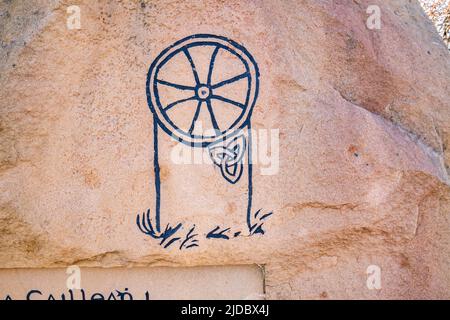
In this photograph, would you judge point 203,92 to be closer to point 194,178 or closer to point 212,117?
point 212,117

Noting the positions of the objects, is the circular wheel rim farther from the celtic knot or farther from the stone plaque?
the stone plaque

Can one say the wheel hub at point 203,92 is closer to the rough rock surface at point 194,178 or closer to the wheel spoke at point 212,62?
the wheel spoke at point 212,62

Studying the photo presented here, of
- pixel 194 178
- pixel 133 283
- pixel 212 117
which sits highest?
pixel 212 117

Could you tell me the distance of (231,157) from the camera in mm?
2234

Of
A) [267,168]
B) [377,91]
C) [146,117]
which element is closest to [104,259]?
[146,117]

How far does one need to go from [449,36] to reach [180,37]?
475cm

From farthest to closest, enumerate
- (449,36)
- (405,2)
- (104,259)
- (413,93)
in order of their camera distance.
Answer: (449,36)
(405,2)
(413,93)
(104,259)

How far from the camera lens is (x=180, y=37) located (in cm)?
226

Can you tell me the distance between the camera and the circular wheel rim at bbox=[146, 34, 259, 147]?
2.24m

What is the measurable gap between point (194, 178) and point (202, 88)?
0.42 meters

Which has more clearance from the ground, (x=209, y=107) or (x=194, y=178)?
(x=209, y=107)

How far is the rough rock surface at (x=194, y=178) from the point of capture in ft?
7.22

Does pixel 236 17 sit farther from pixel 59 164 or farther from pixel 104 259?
pixel 104 259

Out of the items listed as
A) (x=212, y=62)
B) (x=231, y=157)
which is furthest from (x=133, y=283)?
(x=212, y=62)
